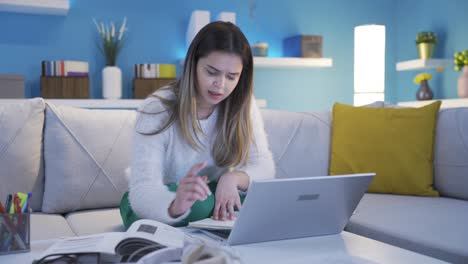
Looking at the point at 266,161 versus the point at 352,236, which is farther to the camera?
the point at 266,161

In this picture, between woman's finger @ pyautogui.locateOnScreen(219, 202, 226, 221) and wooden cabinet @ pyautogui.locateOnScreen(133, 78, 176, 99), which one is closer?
woman's finger @ pyautogui.locateOnScreen(219, 202, 226, 221)

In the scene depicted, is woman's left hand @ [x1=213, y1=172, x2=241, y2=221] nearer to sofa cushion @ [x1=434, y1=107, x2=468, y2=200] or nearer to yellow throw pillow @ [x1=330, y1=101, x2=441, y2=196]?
yellow throw pillow @ [x1=330, y1=101, x2=441, y2=196]

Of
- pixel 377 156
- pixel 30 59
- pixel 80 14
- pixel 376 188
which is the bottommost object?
pixel 376 188

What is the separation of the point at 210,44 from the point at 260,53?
2.47 m

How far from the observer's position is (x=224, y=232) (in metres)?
1.19

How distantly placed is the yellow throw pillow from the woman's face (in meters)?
0.88

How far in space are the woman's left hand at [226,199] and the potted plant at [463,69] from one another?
2.57m

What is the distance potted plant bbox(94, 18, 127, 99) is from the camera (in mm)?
3570

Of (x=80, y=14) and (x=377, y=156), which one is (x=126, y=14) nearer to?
(x=80, y=14)

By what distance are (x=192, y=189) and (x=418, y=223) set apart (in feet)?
2.70

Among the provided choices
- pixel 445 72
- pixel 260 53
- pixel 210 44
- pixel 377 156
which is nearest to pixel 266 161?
pixel 210 44

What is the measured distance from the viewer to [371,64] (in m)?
3.75

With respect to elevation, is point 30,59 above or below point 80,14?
below

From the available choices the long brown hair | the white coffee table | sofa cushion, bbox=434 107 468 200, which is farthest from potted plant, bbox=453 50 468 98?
the white coffee table
